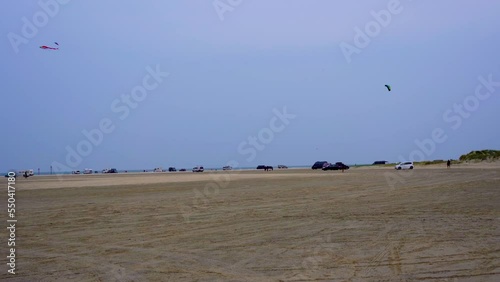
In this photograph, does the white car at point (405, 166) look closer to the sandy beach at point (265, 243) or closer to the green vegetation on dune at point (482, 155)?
the green vegetation on dune at point (482, 155)

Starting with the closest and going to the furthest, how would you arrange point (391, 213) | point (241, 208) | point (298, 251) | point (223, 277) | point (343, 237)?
point (223, 277) → point (298, 251) → point (343, 237) → point (391, 213) → point (241, 208)

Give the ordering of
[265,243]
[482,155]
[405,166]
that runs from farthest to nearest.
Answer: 1. [482,155]
2. [405,166]
3. [265,243]

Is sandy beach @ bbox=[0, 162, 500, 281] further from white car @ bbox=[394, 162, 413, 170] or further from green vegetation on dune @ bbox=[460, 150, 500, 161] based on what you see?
green vegetation on dune @ bbox=[460, 150, 500, 161]

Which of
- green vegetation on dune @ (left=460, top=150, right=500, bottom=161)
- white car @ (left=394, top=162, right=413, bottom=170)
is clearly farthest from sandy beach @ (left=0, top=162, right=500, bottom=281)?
green vegetation on dune @ (left=460, top=150, right=500, bottom=161)

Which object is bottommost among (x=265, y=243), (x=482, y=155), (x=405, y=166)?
(x=265, y=243)

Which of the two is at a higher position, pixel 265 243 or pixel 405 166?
pixel 405 166

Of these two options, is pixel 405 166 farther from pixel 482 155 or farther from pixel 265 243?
pixel 265 243

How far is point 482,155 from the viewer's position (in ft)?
321

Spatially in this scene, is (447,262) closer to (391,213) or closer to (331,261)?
(331,261)

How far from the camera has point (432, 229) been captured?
1194 centimetres

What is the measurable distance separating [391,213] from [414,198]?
5.52 m

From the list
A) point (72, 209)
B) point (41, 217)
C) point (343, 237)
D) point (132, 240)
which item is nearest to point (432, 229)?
point (343, 237)

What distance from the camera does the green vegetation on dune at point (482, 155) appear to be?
95.2m

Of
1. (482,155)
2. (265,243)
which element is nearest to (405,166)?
(482,155)
